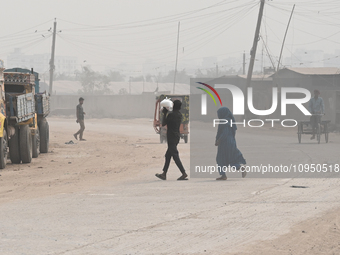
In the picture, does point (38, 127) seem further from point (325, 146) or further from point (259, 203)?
point (259, 203)

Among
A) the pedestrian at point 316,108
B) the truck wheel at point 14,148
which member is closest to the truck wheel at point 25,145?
the truck wheel at point 14,148

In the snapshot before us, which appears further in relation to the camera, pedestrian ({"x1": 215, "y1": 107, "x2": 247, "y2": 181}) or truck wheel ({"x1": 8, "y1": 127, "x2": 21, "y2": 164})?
truck wheel ({"x1": 8, "y1": 127, "x2": 21, "y2": 164})

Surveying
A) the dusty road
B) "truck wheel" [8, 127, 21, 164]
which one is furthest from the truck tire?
the dusty road

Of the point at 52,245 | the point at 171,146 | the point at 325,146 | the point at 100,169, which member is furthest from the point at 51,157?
the point at 52,245

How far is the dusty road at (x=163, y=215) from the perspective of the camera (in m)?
6.54

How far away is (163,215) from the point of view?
828 cm

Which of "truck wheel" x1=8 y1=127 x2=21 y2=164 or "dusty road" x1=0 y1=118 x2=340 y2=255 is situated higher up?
"truck wheel" x1=8 y1=127 x2=21 y2=164

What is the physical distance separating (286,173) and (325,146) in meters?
8.22

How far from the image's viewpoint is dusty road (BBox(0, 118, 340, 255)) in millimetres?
6535

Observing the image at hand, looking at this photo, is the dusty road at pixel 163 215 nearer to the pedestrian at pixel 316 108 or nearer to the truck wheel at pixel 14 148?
the truck wheel at pixel 14 148

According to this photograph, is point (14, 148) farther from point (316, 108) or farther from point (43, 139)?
point (316, 108)

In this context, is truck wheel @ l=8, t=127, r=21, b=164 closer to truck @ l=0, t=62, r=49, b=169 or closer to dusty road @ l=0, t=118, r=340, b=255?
truck @ l=0, t=62, r=49, b=169

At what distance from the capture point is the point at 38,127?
2083 centimetres

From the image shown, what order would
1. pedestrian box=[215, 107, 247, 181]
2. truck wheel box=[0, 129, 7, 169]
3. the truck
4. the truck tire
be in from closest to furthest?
pedestrian box=[215, 107, 247, 181] → truck wheel box=[0, 129, 7, 169] → the truck → the truck tire
